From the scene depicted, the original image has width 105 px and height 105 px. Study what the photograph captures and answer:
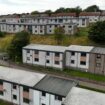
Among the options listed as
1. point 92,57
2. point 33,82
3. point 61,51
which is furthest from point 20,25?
point 33,82

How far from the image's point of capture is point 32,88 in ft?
125

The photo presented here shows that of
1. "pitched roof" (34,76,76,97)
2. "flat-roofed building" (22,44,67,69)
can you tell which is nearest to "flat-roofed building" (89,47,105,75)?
"flat-roofed building" (22,44,67,69)

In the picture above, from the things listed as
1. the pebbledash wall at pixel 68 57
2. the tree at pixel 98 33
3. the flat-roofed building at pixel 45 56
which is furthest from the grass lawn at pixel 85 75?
the tree at pixel 98 33

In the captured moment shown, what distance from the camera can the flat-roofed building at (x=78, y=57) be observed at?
5672 cm

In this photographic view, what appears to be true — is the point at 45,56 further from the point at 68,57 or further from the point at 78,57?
the point at 78,57

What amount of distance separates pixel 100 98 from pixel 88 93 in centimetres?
240

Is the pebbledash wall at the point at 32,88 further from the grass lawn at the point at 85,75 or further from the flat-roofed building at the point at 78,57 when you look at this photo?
the flat-roofed building at the point at 78,57

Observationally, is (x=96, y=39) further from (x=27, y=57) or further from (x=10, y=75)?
(x=10, y=75)

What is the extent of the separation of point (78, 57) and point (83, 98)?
94.6 feet

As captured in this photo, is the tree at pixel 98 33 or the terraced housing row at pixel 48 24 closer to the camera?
the tree at pixel 98 33

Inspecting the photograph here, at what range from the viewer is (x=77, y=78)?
51375 mm

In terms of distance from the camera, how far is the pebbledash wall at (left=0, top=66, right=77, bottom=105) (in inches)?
1431

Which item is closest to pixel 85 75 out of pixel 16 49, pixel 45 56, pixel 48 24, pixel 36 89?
pixel 45 56

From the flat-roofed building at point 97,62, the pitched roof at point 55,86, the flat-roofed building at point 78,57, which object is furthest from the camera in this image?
the flat-roofed building at point 78,57
